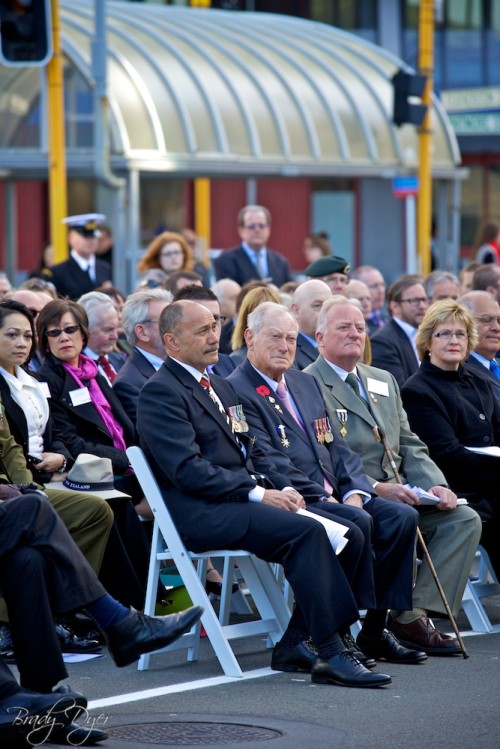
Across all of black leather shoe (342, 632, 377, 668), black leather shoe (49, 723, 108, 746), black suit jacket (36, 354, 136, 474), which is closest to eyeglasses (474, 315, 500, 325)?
black suit jacket (36, 354, 136, 474)

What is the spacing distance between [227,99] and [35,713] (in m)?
16.2

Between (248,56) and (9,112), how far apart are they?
15.7ft

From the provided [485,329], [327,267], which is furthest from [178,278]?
[485,329]

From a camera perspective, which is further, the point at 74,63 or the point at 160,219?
the point at 160,219

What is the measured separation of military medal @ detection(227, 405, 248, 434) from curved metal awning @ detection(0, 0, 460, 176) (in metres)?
11.2

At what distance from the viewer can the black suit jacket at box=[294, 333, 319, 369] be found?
987cm

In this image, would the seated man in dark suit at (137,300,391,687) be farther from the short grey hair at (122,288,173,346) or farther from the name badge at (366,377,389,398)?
the short grey hair at (122,288,173,346)

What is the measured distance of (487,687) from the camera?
22.6 ft

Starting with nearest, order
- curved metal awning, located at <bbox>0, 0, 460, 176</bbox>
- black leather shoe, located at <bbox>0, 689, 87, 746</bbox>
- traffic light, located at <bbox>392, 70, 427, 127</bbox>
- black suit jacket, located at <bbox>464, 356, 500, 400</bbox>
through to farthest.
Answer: black leather shoe, located at <bbox>0, 689, 87, 746</bbox>
black suit jacket, located at <bbox>464, 356, 500, 400</bbox>
curved metal awning, located at <bbox>0, 0, 460, 176</bbox>
traffic light, located at <bbox>392, 70, 427, 127</bbox>

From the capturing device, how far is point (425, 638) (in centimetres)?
778

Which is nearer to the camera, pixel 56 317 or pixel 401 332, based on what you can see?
pixel 56 317

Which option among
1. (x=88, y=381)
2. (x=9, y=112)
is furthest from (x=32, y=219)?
(x=88, y=381)

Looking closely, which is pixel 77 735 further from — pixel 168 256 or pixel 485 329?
pixel 168 256

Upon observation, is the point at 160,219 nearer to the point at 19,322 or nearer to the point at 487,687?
the point at 19,322
